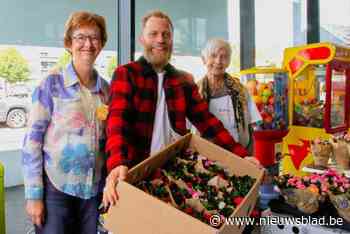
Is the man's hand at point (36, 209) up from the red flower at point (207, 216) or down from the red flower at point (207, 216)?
down

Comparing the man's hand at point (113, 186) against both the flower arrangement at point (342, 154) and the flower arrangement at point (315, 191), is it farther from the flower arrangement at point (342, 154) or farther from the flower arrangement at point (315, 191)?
the flower arrangement at point (342, 154)

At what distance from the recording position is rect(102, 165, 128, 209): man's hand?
949mm

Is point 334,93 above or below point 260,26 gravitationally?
below

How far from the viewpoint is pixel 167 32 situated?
135 centimetres

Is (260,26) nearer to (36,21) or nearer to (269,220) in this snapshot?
(36,21)

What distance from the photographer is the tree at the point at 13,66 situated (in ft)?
7.36

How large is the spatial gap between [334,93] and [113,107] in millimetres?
2557

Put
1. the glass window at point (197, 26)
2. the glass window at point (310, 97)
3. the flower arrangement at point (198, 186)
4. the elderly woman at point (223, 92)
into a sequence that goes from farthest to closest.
→ the glass window at point (197, 26)
the glass window at point (310, 97)
the elderly woman at point (223, 92)
the flower arrangement at point (198, 186)

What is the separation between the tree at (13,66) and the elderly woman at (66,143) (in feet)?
3.39

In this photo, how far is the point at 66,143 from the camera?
1.35m

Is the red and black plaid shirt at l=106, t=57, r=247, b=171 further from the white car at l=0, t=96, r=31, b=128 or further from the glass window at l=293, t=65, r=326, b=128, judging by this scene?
the glass window at l=293, t=65, r=326, b=128

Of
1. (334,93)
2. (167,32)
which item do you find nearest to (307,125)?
(334,93)

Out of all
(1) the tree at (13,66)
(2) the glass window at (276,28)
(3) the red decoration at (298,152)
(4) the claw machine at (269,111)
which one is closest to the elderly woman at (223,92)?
(4) the claw machine at (269,111)

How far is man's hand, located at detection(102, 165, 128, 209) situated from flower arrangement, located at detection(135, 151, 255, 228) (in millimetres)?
58
